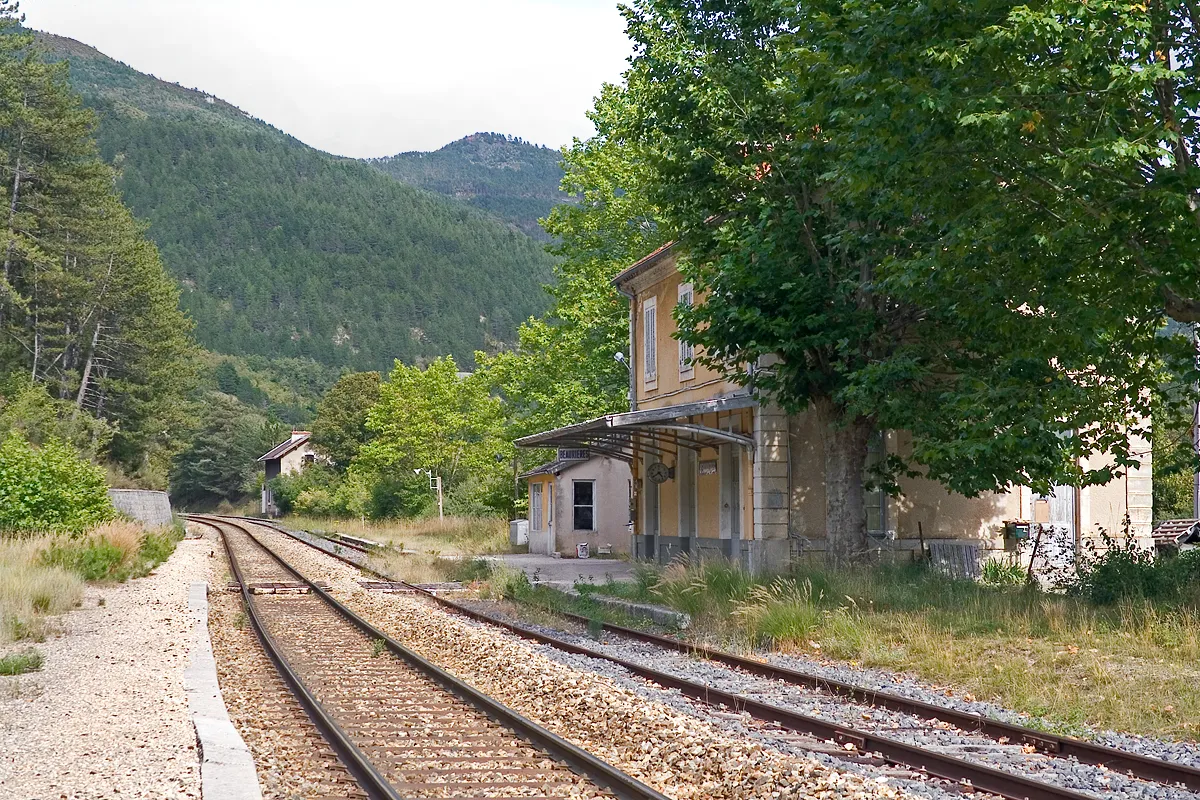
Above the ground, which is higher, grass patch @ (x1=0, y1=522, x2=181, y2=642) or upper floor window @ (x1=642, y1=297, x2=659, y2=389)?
upper floor window @ (x1=642, y1=297, x2=659, y2=389)

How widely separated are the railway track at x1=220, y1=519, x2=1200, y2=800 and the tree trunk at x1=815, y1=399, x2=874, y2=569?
18.3ft

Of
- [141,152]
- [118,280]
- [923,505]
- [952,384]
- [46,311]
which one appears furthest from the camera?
[141,152]

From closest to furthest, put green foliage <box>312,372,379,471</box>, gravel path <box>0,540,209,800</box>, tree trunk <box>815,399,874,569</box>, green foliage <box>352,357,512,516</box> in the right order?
gravel path <box>0,540,209,800</box>
tree trunk <box>815,399,874,569</box>
green foliage <box>352,357,512,516</box>
green foliage <box>312,372,379,471</box>

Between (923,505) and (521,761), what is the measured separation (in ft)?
50.5

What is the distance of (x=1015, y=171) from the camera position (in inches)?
516

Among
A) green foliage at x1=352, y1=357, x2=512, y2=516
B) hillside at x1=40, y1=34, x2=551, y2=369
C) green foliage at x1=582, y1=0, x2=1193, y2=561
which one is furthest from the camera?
hillside at x1=40, y1=34, x2=551, y2=369

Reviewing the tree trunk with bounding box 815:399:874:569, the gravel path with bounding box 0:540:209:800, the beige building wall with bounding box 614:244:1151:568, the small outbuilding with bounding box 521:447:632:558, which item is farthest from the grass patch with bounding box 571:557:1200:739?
Result: the small outbuilding with bounding box 521:447:632:558

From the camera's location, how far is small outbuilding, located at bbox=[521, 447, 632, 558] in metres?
35.9

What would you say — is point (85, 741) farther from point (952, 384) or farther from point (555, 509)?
point (555, 509)

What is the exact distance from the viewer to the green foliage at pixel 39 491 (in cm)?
2575

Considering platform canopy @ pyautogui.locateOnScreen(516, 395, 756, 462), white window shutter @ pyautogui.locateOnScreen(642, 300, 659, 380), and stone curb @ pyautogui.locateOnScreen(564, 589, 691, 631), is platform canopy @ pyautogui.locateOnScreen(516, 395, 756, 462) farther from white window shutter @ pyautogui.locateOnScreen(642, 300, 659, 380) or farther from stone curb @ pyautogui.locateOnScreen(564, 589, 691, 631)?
stone curb @ pyautogui.locateOnScreen(564, 589, 691, 631)

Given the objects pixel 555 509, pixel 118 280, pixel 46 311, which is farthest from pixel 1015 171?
pixel 118 280

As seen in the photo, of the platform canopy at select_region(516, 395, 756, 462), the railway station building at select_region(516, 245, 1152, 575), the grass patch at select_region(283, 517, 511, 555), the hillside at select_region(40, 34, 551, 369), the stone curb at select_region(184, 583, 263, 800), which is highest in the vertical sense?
the hillside at select_region(40, 34, 551, 369)

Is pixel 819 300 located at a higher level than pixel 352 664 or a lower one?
higher
